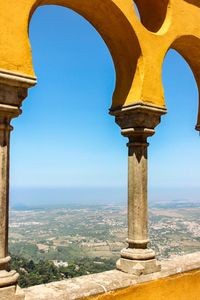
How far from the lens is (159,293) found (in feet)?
16.8

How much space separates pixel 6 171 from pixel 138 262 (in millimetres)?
2231

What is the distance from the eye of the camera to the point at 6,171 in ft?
12.8

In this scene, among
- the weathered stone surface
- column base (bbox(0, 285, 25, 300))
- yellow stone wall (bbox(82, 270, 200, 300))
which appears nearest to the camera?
column base (bbox(0, 285, 25, 300))

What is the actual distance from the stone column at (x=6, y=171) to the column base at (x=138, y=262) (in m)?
1.69

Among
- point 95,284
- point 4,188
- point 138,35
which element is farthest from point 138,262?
point 138,35

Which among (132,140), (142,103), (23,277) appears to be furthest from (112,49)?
(23,277)

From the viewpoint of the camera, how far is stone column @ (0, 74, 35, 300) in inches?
147

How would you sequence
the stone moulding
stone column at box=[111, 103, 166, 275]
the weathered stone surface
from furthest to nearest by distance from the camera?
1. stone column at box=[111, 103, 166, 275]
2. the weathered stone surface
3. the stone moulding

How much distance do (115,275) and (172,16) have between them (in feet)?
12.7

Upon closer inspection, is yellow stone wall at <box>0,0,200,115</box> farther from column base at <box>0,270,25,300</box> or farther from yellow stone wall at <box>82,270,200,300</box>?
column base at <box>0,270,25,300</box>

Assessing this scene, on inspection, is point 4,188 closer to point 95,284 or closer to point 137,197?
point 95,284

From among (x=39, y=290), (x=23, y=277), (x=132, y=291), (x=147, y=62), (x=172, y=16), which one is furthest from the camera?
(x=23, y=277)

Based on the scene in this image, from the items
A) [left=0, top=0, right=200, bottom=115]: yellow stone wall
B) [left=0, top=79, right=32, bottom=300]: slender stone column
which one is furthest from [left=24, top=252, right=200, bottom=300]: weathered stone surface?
[left=0, top=0, right=200, bottom=115]: yellow stone wall

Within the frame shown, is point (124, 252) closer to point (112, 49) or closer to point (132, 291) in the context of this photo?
point (132, 291)
